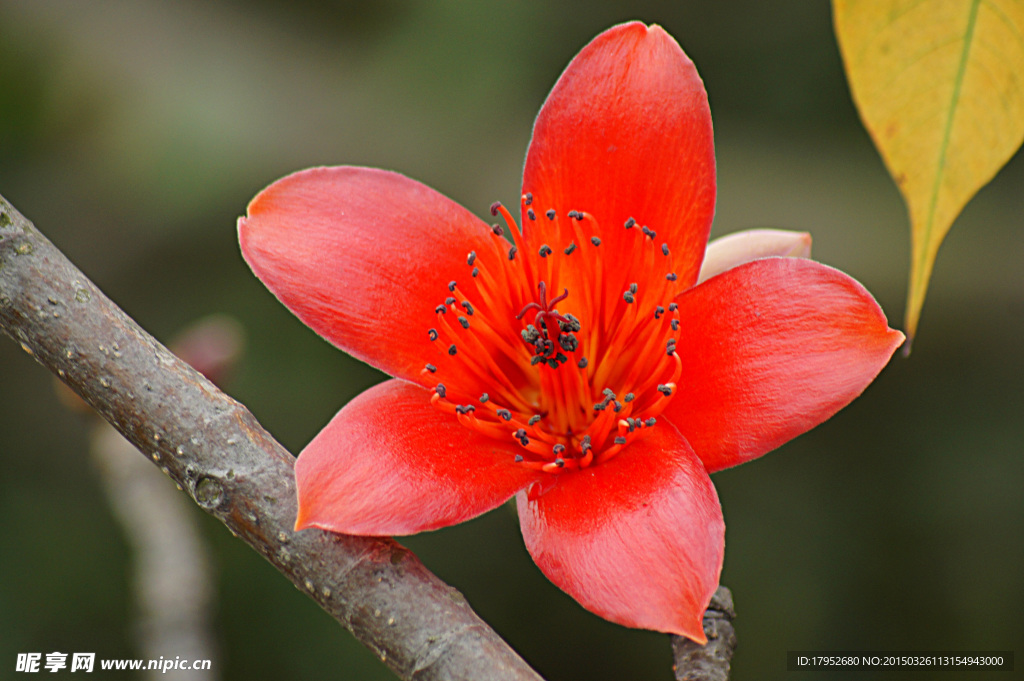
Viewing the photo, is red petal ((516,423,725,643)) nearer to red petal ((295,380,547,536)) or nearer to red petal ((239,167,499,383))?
red petal ((295,380,547,536))

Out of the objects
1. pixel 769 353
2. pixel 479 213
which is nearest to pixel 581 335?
pixel 769 353

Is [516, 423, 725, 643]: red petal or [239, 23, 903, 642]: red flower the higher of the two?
[239, 23, 903, 642]: red flower

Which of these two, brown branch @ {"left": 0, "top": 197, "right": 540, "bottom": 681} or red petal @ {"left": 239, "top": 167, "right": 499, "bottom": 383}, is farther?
red petal @ {"left": 239, "top": 167, "right": 499, "bottom": 383}

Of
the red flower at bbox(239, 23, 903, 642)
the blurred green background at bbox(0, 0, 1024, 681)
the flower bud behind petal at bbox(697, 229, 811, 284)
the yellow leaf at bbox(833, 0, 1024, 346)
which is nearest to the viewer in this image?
the yellow leaf at bbox(833, 0, 1024, 346)

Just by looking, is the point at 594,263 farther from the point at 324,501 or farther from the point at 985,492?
the point at 985,492

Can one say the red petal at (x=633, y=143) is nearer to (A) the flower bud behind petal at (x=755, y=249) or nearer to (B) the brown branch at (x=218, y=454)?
(A) the flower bud behind petal at (x=755, y=249)

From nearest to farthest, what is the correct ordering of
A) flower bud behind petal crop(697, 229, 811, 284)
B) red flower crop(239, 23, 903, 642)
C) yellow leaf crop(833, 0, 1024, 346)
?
1. yellow leaf crop(833, 0, 1024, 346)
2. red flower crop(239, 23, 903, 642)
3. flower bud behind petal crop(697, 229, 811, 284)

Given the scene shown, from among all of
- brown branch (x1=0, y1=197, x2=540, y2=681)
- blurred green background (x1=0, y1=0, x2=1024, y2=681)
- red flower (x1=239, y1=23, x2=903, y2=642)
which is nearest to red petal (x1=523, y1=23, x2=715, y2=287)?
red flower (x1=239, y1=23, x2=903, y2=642)
